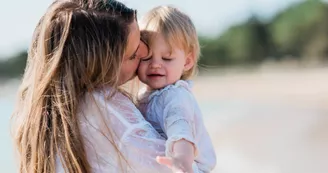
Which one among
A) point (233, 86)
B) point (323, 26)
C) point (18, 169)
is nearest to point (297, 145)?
point (18, 169)

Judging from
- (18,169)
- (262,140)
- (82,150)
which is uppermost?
(82,150)

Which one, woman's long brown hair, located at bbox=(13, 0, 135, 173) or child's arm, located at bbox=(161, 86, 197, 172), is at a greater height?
woman's long brown hair, located at bbox=(13, 0, 135, 173)

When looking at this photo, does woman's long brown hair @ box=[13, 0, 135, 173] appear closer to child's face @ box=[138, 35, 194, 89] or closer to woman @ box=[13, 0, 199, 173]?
woman @ box=[13, 0, 199, 173]

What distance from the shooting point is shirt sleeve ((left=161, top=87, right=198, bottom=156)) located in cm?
251

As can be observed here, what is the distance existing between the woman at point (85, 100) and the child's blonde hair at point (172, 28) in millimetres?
395

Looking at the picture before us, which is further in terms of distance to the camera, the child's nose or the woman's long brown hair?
the child's nose

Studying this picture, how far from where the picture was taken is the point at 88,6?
98.4 inches

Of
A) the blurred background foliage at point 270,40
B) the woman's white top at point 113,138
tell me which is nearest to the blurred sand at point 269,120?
the blurred background foliage at point 270,40

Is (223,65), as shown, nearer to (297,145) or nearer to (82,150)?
(297,145)

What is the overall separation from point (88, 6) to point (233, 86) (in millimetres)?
24456

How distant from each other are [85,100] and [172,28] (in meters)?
0.62

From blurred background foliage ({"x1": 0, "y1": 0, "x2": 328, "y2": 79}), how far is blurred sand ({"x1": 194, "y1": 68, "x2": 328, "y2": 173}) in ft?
6.79

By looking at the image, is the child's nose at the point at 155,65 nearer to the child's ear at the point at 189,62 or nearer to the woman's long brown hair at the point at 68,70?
the child's ear at the point at 189,62

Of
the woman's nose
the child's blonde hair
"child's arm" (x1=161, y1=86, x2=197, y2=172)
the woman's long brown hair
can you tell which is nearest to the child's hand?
"child's arm" (x1=161, y1=86, x2=197, y2=172)
